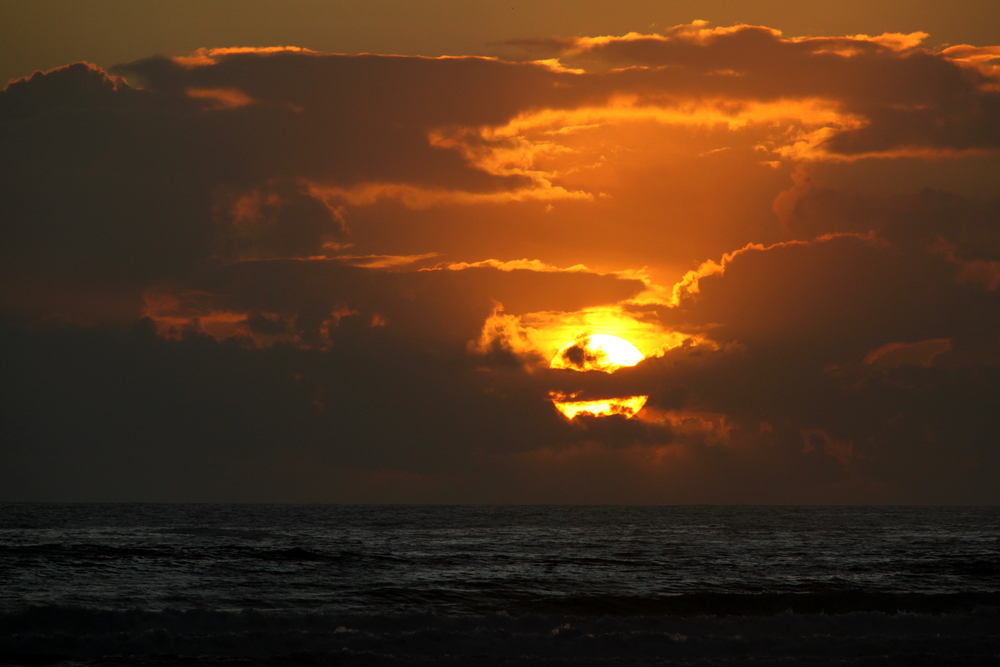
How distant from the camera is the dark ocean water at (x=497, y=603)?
2020 cm

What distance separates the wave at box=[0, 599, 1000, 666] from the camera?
19656 millimetres

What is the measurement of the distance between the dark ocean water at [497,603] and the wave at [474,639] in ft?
0.20

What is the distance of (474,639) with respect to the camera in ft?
69.2

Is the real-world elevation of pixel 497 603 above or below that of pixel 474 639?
below

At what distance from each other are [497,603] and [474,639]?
8270 millimetres

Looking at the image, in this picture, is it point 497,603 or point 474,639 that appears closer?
point 474,639

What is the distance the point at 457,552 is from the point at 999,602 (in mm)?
27859

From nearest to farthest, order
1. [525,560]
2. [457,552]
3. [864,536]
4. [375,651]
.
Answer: [375,651], [525,560], [457,552], [864,536]

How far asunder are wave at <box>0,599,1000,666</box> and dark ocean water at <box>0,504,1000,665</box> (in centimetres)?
6

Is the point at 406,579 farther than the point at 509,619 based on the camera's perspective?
Yes

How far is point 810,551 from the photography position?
47594 millimetres

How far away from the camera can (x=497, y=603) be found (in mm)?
29156

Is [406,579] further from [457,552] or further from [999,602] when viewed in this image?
[999,602]

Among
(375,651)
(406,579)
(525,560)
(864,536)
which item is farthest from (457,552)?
(864,536)
